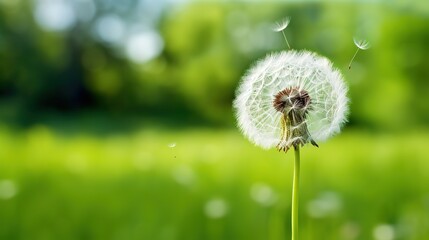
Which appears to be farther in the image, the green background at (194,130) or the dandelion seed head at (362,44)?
the green background at (194,130)

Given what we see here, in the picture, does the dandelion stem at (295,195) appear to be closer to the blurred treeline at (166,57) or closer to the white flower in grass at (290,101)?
the white flower in grass at (290,101)

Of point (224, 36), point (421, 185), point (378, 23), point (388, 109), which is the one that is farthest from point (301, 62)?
point (224, 36)

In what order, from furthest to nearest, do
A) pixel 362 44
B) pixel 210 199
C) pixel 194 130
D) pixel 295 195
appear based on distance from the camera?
pixel 194 130
pixel 210 199
pixel 362 44
pixel 295 195

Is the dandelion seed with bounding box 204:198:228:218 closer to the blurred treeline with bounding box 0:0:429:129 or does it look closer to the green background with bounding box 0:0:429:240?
the green background with bounding box 0:0:429:240

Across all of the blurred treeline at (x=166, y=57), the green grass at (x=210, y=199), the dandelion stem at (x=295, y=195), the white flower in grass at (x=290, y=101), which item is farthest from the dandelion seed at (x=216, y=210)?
the blurred treeline at (x=166, y=57)

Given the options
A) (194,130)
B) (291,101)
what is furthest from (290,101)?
(194,130)

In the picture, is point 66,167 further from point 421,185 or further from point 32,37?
point 32,37

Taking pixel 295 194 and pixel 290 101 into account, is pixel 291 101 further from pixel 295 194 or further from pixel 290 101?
pixel 295 194
